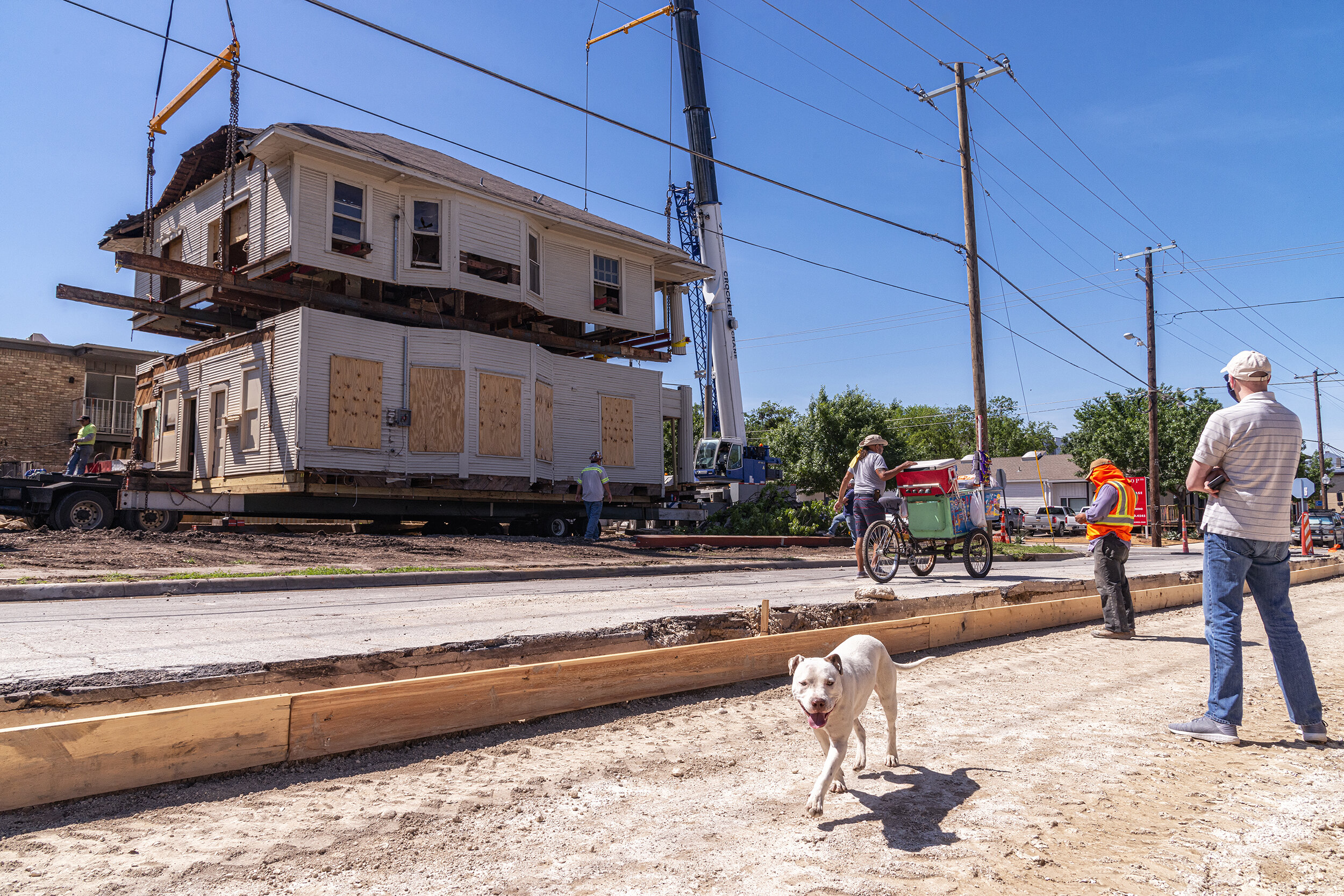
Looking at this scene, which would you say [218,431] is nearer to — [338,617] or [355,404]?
[355,404]

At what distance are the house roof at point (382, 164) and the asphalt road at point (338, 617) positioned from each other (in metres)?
12.2

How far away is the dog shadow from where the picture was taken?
3.12 m

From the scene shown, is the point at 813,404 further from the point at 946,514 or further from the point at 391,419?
the point at 946,514

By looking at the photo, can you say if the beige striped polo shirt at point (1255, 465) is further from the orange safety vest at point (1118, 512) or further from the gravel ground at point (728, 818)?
the orange safety vest at point (1118, 512)

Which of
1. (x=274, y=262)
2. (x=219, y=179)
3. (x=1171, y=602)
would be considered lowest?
(x=1171, y=602)

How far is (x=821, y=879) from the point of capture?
2.75 m

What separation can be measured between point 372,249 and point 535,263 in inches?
180

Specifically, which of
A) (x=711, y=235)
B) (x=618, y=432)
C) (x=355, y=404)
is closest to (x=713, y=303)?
(x=711, y=235)

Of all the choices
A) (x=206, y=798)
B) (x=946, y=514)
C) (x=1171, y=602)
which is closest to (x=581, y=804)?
(x=206, y=798)

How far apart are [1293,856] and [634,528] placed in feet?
87.9

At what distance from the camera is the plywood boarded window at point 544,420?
2208 centimetres

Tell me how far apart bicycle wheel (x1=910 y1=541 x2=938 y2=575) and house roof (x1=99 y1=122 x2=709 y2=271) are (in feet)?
46.9

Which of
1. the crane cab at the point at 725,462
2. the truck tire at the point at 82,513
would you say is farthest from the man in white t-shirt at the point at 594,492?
the crane cab at the point at 725,462

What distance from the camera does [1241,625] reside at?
4.47m
